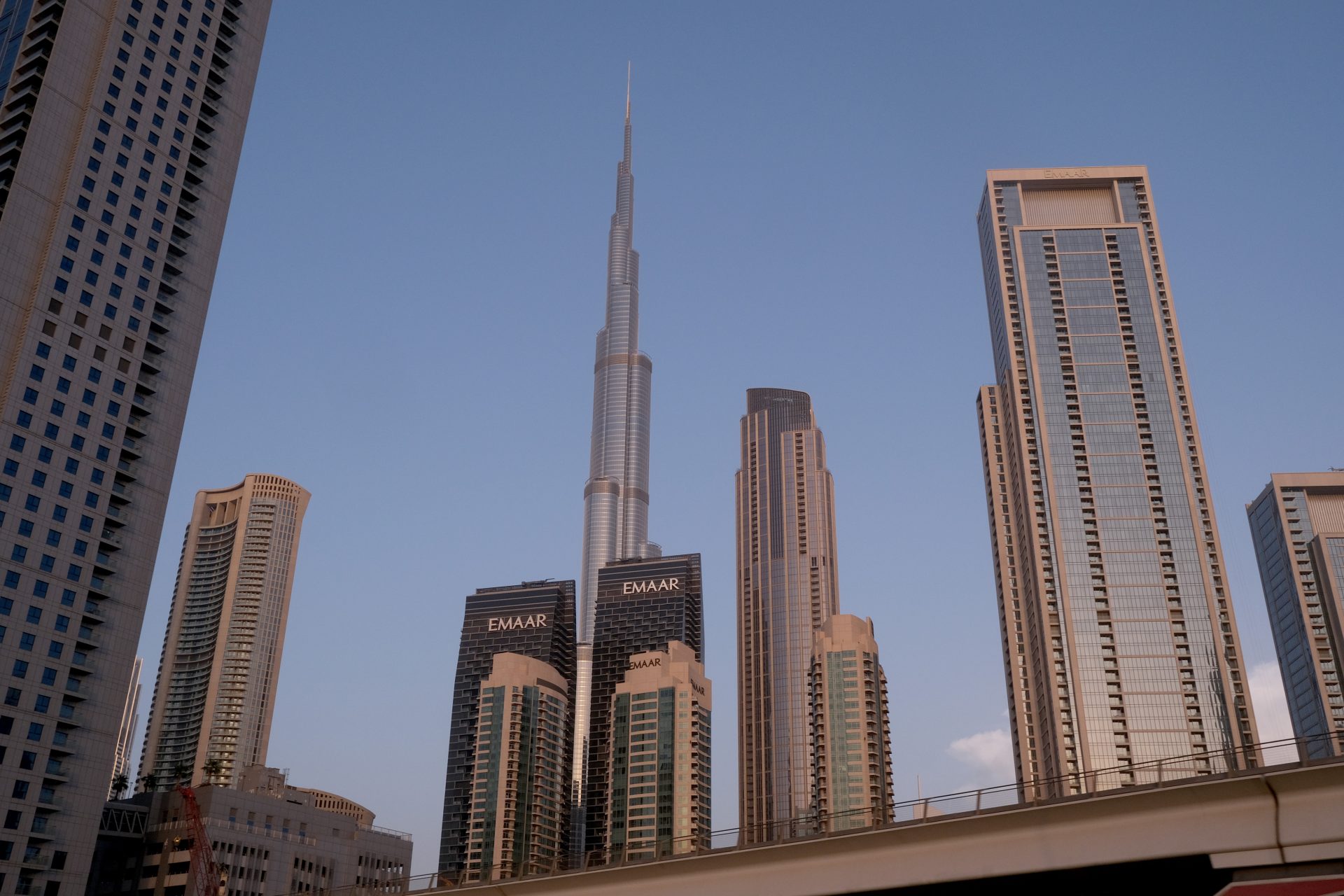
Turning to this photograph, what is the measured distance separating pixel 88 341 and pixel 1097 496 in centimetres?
12775

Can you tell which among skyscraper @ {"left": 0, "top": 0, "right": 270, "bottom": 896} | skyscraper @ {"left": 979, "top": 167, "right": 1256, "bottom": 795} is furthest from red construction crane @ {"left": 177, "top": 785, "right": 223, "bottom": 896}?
skyscraper @ {"left": 979, "top": 167, "right": 1256, "bottom": 795}

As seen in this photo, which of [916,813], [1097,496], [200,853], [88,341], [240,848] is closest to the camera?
[916,813]

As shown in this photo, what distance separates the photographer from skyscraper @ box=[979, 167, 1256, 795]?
156 metres

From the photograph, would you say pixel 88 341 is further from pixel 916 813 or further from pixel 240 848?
pixel 916 813

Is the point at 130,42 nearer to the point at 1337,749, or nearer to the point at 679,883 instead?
the point at 679,883

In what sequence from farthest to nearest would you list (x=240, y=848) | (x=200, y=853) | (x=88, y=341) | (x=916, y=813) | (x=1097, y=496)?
(x=1097, y=496) < (x=240, y=848) < (x=200, y=853) < (x=88, y=341) < (x=916, y=813)

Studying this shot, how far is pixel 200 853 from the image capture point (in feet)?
468

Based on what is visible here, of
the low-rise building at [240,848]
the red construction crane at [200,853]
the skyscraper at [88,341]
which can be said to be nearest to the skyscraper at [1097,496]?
the low-rise building at [240,848]

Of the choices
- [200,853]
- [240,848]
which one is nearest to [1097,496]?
[240,848]

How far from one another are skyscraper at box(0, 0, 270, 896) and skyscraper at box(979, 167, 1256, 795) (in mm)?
103716

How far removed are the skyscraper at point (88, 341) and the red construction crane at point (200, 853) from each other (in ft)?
113

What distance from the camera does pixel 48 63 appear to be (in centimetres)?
11694

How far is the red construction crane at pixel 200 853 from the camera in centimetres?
13862

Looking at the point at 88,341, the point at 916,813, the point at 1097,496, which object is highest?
the point at 1097,496
